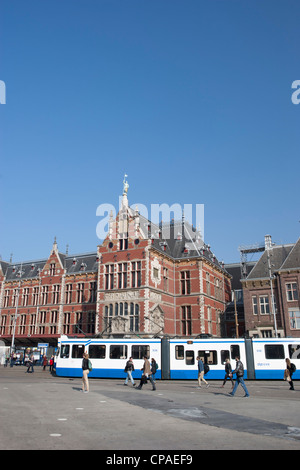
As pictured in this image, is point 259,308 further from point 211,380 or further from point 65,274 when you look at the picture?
point 65,274

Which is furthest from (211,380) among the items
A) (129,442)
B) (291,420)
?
(129,442)

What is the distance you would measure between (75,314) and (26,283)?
11940 millimetres

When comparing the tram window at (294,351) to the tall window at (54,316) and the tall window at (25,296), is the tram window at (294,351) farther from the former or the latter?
the tall window at (25,296)

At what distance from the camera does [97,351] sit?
28.2m

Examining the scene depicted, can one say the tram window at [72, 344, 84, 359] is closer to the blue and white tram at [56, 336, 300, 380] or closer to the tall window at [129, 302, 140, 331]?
the blue and white tram at [56, 336, 300, 380]

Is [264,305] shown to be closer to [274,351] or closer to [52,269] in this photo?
[274,351]

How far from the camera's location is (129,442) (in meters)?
7.69

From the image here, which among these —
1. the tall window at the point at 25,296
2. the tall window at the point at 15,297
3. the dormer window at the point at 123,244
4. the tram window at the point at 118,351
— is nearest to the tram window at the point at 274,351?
the tram window at the point at 118,351

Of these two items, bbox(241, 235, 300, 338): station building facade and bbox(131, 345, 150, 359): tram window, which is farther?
bbox(241, 235, 300, 338): station building facade

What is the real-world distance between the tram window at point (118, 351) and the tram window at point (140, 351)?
2.35 ft

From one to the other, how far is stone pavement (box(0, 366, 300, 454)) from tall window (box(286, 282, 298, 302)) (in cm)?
2912

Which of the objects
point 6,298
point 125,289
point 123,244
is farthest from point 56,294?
point 125,289

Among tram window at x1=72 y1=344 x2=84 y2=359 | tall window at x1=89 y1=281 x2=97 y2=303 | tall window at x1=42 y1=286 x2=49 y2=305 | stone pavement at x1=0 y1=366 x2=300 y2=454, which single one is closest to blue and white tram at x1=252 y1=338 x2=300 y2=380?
stone pavement at x1=0 y1=366 x2=300 y2=454

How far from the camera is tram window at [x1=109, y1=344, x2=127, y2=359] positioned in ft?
91.5
